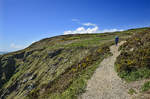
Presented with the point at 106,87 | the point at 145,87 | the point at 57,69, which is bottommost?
the point at 57,69

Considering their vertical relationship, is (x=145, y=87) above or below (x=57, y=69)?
above

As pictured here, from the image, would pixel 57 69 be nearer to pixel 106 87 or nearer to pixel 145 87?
A: pixel 106 87

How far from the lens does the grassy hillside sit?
17562 mm

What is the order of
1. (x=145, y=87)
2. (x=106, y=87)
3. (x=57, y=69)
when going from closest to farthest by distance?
1. (x=145, y=87)
2. (x=106, y=87)
3. (x=57, y=69)

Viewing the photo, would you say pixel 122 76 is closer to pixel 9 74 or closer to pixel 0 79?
pixel 9 74

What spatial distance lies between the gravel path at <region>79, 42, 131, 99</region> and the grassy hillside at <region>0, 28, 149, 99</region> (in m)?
1.03

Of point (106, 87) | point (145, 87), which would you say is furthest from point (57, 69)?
point (145, 87)

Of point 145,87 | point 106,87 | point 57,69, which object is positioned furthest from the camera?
point 57,69

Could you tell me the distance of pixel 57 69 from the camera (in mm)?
33625

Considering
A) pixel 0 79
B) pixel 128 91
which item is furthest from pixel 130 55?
pixel 0 79

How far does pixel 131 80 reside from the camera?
12.9m

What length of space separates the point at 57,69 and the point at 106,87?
74.1 feet

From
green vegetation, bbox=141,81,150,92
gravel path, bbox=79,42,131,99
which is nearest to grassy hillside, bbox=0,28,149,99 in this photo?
gravel path, bbox=79,42,131,99

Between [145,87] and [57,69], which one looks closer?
[145,87]
